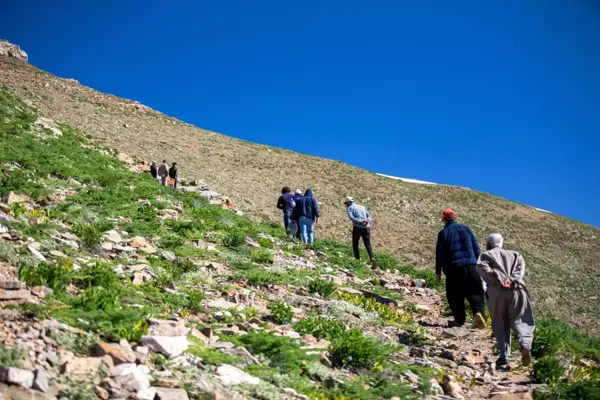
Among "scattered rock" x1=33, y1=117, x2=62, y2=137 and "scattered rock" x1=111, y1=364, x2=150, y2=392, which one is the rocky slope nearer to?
"scattered rock" x1=111, y1=364, x2=150, y2=392

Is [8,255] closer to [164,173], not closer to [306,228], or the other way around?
[306,228]

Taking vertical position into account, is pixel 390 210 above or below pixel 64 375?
above

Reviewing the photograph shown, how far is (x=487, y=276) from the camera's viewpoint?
674cm

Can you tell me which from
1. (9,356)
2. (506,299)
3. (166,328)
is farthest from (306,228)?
(9,356)

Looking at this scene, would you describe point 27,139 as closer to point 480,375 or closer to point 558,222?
point 480,375

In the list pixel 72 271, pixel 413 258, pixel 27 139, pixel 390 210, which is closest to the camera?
pixel 72 271

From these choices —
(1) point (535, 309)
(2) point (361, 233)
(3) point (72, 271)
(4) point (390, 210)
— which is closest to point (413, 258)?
(1) point (535, 309)

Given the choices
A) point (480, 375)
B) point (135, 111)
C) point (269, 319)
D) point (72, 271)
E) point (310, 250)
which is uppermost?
point (135, 111)

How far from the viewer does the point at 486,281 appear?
6.84m

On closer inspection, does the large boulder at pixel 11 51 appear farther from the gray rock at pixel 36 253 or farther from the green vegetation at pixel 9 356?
the green vegetation at pixel 9 356

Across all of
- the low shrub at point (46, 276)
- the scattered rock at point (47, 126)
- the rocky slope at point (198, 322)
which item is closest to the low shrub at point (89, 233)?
the rocky slope at point (198, 322)

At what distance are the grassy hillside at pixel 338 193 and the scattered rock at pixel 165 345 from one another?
19782 millimetres

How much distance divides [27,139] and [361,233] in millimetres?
12165

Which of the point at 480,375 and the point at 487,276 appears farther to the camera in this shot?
the point at 487,276
